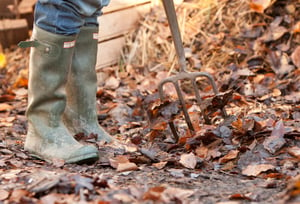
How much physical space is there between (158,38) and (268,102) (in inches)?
47.4

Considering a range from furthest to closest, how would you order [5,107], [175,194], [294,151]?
[5,107], [294,151], [175,194]

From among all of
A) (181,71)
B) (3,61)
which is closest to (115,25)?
(3,61)

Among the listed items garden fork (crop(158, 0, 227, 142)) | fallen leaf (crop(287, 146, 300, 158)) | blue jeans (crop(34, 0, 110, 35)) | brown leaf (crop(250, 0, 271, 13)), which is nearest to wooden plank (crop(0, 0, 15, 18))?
brown leaf (crop(250, 0, 271, 13))

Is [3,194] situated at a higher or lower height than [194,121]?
lower

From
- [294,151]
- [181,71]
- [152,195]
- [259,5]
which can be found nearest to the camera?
[152,195]

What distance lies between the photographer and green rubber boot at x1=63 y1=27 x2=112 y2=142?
8.43 ft

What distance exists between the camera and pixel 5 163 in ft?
7.36

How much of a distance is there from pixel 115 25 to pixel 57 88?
6.12 feet

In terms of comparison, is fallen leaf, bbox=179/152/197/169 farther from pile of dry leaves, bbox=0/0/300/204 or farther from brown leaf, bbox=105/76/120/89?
brown leaf, bbox=105/76/120/89

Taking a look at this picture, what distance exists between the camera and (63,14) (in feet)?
7.25

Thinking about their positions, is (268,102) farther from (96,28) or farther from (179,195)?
(179,195)

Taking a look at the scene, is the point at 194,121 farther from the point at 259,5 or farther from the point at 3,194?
the point at 259,5

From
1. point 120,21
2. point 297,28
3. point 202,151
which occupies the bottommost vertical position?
point 202,151

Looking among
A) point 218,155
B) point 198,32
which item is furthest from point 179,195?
point 198,32
